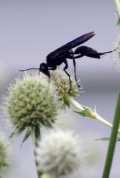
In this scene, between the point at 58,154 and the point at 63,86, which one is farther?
the point at 63,86

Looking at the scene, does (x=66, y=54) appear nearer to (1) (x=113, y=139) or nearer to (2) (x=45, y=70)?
(2) (x=45, y=70)

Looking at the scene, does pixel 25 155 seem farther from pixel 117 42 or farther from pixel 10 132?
pixel 117 42

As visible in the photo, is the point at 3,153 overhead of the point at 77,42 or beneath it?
beneath

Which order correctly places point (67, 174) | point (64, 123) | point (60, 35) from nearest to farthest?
point (67, 174) < point (64, 123) < point (60, 35)

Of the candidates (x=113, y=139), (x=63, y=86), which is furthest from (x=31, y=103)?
(x=113, y=139)

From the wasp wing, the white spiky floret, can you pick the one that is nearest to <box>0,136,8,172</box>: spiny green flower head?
the white spiky floret

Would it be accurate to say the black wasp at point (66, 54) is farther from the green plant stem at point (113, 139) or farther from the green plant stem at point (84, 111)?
the green plant stem at point (113, 139)

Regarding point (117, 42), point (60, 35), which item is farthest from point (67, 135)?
point (60, 35)
